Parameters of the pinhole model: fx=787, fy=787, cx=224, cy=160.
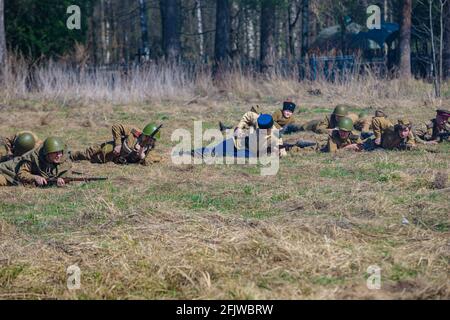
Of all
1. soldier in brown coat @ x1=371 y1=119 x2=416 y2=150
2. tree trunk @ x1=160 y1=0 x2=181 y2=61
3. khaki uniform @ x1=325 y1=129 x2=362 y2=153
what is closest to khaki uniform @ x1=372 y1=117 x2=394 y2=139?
soldier in brown coat @ x1=371 y1=119 x2=416 y2=150

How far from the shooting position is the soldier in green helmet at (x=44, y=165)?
10352 mm

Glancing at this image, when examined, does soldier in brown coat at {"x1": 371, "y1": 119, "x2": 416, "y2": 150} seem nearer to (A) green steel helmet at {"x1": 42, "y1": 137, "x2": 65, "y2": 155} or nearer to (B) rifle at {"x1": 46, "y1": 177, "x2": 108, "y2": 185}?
(B) rifle at {"x1": 46, "y1": 177, "x2": 108, "y2": 185}

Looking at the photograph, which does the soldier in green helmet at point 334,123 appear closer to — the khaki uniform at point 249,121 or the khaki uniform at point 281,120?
the khaki uniform at point 281,120

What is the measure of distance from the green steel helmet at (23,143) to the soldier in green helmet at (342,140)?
16.0 ft

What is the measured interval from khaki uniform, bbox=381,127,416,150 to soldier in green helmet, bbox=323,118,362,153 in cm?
45

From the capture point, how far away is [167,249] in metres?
6.82

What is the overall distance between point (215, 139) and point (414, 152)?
3.97 metres

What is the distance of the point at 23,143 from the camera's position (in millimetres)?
11469

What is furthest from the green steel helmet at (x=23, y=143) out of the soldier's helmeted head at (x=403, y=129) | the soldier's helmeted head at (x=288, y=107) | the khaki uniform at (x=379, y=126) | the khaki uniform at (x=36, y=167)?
the soldier's helmeted head at (x=403, y=129)

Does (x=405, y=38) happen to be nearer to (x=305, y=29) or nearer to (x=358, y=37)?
(x=305, y=29)

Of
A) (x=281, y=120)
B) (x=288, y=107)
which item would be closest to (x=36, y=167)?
(x=288, y=107)

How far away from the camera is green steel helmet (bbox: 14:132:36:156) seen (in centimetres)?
1145
